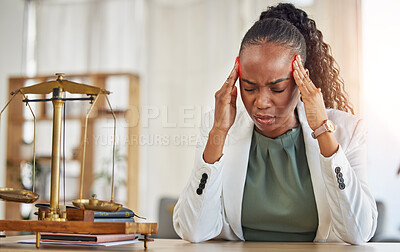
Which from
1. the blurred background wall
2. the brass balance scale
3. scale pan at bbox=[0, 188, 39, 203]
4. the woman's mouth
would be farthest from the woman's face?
the blurred background wall

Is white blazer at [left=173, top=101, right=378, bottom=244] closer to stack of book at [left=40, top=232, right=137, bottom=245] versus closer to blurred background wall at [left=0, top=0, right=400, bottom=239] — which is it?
stack of book at [left=40, top=232, right=137, bottom=245]

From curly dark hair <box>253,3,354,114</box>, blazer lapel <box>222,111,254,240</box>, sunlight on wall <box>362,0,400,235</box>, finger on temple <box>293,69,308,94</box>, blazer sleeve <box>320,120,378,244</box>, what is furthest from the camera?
sunlight on wall <box>362,0,400,235</box>

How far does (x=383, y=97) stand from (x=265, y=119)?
2.30 metres

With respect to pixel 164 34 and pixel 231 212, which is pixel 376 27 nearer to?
pixel 164 34

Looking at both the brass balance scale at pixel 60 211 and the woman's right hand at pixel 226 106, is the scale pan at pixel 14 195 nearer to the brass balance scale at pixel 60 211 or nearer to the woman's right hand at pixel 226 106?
the brass balance scale at pixel 60 211

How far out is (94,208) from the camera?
1.11 m

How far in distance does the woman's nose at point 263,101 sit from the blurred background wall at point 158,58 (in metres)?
2.39

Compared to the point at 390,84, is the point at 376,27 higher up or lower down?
higher up

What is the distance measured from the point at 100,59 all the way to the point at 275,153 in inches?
138

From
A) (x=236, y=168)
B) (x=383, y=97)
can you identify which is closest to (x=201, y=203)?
(x=236, y=168)

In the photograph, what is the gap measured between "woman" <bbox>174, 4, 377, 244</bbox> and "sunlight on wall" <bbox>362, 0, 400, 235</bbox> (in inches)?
71.8

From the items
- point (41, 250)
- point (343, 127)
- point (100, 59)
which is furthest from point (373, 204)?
point (100, 59)

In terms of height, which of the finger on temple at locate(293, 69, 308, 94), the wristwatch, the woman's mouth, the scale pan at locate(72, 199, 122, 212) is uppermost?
the finger on temple at locate(293, 69, 308, 94)

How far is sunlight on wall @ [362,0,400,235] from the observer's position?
3314 mm
